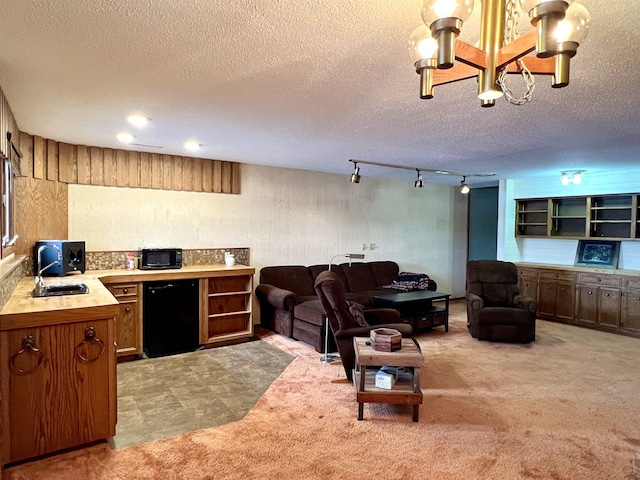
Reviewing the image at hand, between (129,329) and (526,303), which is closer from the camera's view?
(129,329)

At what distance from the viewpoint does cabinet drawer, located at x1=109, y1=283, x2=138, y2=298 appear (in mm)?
4180

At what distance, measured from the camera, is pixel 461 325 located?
598 cm

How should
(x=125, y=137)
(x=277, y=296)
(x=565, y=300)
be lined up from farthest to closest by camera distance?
(x=565, y=300) < (x=277, y=296) < (x=125, y=137)

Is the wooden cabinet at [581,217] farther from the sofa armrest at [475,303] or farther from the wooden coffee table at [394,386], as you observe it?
the wooden coffee table at [394,386]

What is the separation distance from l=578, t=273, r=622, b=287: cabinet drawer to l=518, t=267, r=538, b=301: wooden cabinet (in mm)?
649

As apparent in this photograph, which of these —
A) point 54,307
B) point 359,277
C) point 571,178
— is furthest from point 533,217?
point 54,307

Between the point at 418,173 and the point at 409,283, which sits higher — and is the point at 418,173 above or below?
above

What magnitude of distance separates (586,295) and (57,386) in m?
6.42

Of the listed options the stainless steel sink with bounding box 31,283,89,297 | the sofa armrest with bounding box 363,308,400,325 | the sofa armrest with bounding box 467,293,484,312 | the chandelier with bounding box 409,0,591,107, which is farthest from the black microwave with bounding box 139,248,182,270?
the chandelier with bounding box 409,0,591,107

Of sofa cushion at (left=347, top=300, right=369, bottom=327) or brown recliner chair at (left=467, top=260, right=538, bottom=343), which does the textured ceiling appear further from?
brown recliner chair at (left=467, top=260, right=538, bottom=343)

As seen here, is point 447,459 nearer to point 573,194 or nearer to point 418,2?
point 418,2

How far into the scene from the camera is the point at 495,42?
1467 millimetres

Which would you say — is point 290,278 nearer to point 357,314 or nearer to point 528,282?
point 357,314

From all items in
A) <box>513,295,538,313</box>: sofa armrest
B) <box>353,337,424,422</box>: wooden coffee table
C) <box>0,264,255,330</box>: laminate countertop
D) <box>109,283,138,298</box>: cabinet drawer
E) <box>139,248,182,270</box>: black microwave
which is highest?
<box>139,248,182,270</box>: black microwave
